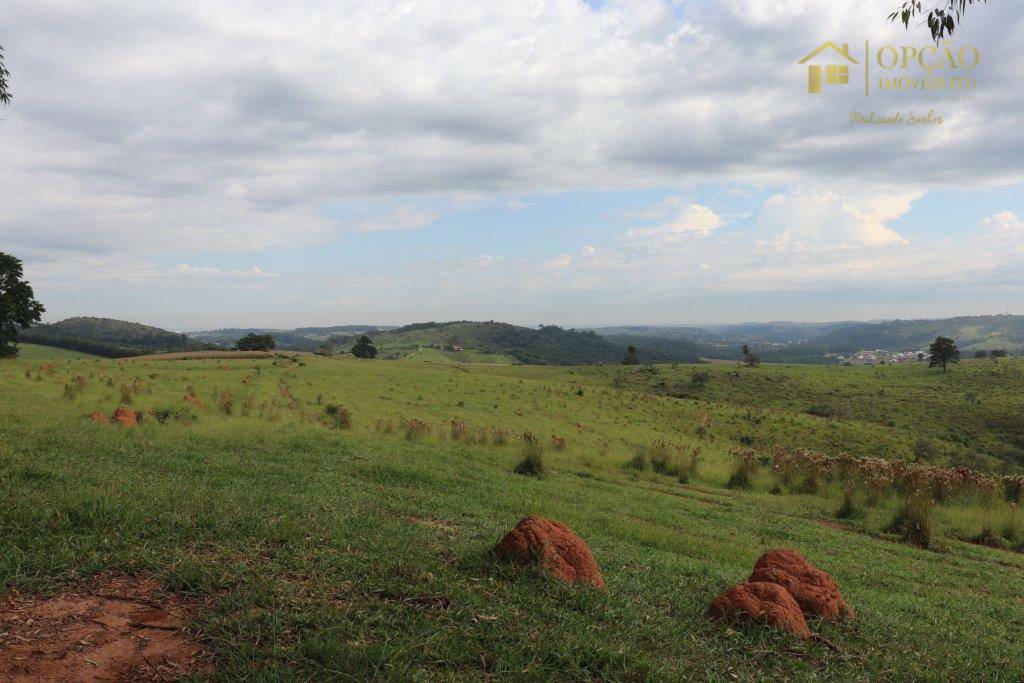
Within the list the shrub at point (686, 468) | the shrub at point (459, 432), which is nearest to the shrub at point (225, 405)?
the shrub at point (459, 432)

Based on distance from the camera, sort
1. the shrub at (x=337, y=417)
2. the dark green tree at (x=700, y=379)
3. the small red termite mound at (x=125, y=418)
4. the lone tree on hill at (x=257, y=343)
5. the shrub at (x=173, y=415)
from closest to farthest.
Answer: the small red termite mound at (x=125, y=418) → the shrub at (x=173, y=415) → the shrub at (x=337, y=417) → the dark green tree at (x=700, y=379) → the lone tree on hill at (x=257, y=343)

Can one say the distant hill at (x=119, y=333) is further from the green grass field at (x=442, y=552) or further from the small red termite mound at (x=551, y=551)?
the small red termite mound at (x=551, y=551)

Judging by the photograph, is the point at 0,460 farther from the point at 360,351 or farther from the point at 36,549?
the point at 360,351

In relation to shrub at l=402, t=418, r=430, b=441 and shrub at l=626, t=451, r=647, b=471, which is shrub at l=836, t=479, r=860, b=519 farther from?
shrub at l=402, t=418, r=430, b=441

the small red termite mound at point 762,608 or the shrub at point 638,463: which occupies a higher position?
the small red termite mound at point 762,608

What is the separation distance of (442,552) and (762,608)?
338cm

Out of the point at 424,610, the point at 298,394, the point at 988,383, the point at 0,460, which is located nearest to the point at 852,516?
the point at 424,610

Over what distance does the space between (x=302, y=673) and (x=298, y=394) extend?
28813 mm

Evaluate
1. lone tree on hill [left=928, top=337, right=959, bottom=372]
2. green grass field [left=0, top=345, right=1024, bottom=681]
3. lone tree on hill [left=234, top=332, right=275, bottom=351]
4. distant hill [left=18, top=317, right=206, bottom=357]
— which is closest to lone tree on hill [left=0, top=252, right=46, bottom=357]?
green grass field [left=0, top=345, right=1024, bottom=681]

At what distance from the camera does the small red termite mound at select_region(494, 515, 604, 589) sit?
5.79 meters

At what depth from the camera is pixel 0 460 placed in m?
8.99

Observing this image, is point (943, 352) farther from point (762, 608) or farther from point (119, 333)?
point (119, 333)

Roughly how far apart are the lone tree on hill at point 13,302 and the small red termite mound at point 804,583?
50.0 metres

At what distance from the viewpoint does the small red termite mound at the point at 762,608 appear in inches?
208
